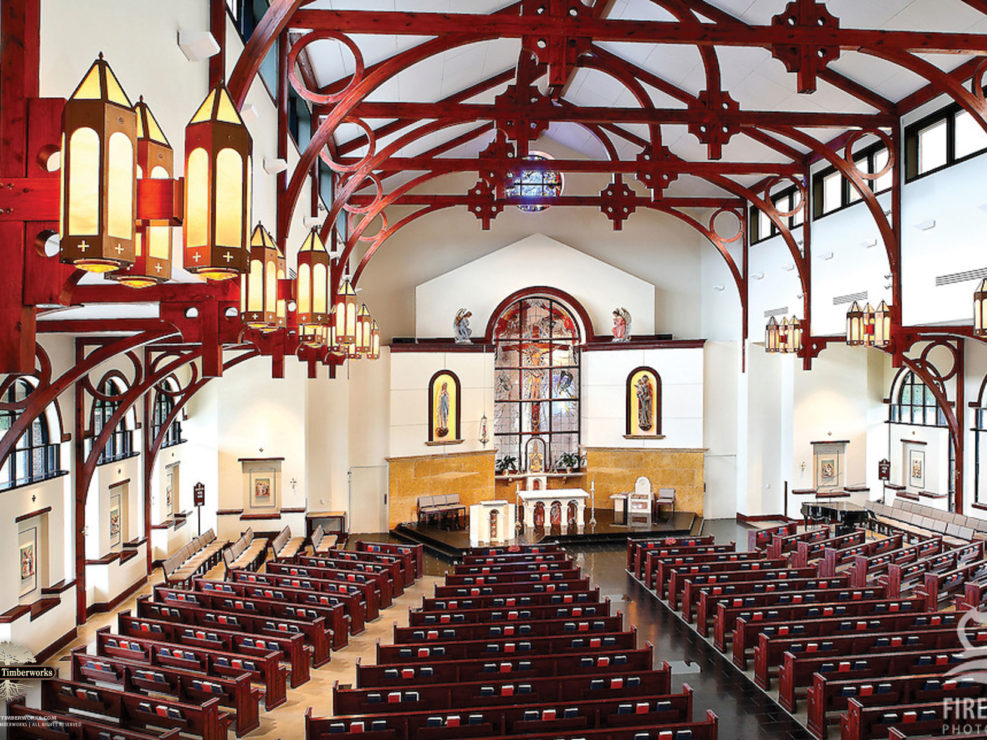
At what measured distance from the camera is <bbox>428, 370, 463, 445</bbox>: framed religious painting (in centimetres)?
2105

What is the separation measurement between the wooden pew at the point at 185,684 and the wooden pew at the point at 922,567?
35.5 ft

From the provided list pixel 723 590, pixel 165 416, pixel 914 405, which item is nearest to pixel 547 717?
pixel 723 590

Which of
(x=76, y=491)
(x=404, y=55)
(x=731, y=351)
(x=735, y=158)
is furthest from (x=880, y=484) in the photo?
(x=76, y=491)

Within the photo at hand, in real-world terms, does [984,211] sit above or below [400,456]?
above

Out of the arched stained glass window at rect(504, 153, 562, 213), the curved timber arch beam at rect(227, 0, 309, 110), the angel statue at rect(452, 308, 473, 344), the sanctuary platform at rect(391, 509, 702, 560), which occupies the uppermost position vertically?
the arched stained glass window at rect(504, 153, 562, 213)

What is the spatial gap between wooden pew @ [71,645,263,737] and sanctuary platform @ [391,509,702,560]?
975 cm

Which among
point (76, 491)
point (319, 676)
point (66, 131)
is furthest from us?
point (76, 491)

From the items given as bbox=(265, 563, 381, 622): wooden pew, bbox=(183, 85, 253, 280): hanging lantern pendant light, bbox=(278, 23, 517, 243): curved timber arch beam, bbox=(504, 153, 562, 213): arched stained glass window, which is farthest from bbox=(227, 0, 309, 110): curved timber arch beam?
bbox=(504, 153, 562, 213): arched stained glass window

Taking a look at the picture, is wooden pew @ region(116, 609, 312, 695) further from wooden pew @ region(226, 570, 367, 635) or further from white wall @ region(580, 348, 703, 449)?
white wall @ region(580, 348, 703, 449)

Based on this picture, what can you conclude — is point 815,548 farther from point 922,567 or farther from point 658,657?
point 658,657

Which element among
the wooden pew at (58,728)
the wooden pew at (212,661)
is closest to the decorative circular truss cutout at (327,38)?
the wooden pew at (212,661)

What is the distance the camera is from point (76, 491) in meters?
12.2

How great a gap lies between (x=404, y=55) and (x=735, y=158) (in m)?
11.5

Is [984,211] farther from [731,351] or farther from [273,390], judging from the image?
[273,390]
